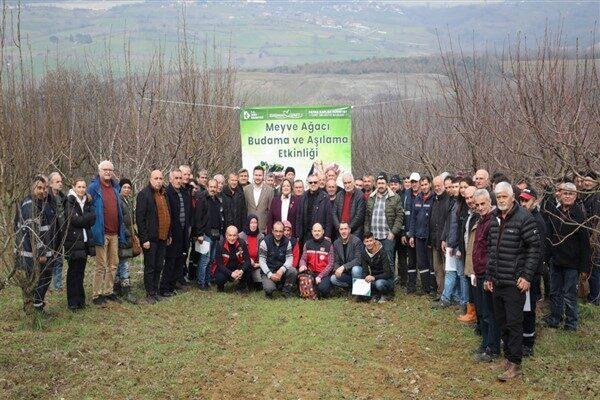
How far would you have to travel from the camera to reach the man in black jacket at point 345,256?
448 inches

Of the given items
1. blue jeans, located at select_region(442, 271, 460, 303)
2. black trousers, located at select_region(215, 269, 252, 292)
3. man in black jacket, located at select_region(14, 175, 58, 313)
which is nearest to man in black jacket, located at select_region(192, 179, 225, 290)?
black trousers, located at select_region(215, 269, 252, 292)

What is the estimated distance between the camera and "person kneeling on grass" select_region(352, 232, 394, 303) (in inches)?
436

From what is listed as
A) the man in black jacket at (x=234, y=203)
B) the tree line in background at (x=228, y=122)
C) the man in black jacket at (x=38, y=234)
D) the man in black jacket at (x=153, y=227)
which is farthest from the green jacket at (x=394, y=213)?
the man in black jacket at (x=38, y=234)

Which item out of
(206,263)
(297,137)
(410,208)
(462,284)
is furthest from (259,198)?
(462,284)

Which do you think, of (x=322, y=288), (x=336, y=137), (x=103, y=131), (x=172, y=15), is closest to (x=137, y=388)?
(x=322, y=288)

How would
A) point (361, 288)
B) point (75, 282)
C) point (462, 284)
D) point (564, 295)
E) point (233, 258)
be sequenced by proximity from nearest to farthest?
point (564, 295) → point (75, 282) → point (462, 284) → point (361, 288) → point (233, 258)

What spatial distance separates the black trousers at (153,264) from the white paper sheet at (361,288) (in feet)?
11.7

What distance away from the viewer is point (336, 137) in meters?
15.6

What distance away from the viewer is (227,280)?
1183cm

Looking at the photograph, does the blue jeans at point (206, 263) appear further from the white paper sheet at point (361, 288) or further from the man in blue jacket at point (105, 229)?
the white paper sheet at point (361, 288)

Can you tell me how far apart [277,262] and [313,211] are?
1.29m

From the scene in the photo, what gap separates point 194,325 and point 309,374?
2.79m

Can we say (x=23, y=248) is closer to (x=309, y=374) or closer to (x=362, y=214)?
(x=309, y=374)

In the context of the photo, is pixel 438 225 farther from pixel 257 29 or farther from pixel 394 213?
pixel 257 29
